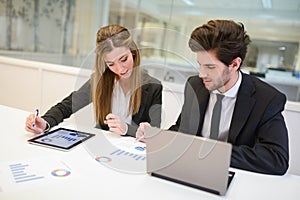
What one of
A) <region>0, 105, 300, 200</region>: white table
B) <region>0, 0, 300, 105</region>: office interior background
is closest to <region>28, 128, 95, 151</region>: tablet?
<region>0, 105, 300, 200</region>: white table

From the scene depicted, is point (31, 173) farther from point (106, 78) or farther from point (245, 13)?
point (245, 13)

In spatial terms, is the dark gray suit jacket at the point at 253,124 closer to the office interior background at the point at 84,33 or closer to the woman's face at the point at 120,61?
the woman's face at the point at 120,61

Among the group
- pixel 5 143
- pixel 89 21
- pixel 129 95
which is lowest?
pixel 5 143

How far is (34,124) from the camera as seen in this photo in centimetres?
107

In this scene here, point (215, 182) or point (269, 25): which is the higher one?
point (269, 25)

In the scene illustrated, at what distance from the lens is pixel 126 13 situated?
3615 millimetres

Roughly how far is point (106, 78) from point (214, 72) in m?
0.48

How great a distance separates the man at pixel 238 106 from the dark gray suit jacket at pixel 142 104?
222 millimetres

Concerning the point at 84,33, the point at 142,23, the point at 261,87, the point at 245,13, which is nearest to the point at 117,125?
the point at 261,87

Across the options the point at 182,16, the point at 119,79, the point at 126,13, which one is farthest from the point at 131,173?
the point at 126,13

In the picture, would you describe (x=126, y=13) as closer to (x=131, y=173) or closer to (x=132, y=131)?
(x=132, y=131)

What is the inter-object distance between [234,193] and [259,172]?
190mm

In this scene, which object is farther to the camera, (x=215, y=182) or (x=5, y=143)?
(x=5, y=143)

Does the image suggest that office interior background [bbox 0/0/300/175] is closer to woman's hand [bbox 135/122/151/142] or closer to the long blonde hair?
the long blonde hair
